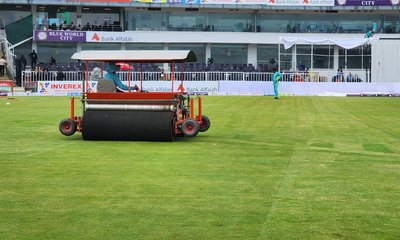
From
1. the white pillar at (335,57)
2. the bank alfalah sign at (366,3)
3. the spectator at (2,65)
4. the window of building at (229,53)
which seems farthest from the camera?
the window of building at (229,53)

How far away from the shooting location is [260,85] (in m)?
52.0

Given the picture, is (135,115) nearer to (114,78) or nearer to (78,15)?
(114,78)

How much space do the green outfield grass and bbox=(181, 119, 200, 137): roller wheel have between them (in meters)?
0.33

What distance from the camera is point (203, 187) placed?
9883mm

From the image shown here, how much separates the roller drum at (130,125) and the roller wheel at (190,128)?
538 mm

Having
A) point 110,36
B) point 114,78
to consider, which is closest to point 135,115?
point 114,78

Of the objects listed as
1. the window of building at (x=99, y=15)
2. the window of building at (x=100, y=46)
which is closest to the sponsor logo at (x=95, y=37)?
the window of building at (x=100, y=46)

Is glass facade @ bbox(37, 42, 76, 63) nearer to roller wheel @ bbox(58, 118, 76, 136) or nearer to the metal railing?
the metal railing

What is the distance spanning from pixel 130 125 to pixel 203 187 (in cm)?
647

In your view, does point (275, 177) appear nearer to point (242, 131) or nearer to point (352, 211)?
point (352, 211)

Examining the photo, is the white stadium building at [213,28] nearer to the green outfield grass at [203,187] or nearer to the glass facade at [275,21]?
the glass facade at [275,21]

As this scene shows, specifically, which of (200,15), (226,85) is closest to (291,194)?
(226,85)

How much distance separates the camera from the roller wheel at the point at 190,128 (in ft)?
54.6

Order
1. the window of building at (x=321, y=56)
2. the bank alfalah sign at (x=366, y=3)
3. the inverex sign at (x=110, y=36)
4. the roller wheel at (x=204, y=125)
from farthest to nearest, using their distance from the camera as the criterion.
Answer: the bank alfalah sign at (x=366, y=3)
the inverex sign at (x=110, y=36)
the window of building at (x=321, y=56)
the roller wheel at (x=204, y=125)
